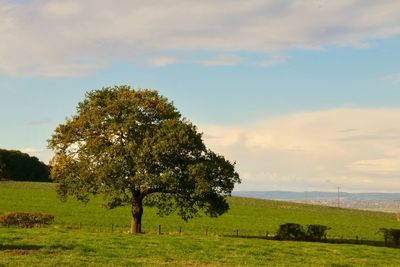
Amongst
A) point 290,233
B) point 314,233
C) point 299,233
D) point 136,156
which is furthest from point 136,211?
point 314,233

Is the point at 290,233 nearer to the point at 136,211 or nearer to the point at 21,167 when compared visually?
the point at 136,211

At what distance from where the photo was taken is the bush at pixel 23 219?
60531mm

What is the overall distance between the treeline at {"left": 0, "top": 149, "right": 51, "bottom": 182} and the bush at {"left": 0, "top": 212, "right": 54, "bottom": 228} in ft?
359

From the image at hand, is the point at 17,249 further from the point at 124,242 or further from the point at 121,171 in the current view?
the point at 121,171

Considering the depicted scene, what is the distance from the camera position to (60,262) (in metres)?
32.0

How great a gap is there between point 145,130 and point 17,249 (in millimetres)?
20877

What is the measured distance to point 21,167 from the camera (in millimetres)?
175375

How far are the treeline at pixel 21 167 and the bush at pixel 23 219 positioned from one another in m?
109

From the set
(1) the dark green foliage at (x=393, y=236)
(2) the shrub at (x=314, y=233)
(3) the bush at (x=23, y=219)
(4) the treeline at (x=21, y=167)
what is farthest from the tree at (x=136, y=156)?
(4) the treeline at (x=21, y=167)

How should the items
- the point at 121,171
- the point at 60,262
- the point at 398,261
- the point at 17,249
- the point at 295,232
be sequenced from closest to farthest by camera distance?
the point at 60,262 < the point at 17,249 < the point at 398,261 < the point at 121,171 < the point at 295,232

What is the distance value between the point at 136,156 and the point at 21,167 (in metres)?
133

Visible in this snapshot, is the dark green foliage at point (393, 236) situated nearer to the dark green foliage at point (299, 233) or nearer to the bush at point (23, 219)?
the dark green foliage at point (299, 233)

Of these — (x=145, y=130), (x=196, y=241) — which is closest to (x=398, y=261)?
(x=196, y=241)

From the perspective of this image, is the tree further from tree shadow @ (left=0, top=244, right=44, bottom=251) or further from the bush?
tree shadow @ (left=0, top=244, right=44, bottom=251)
